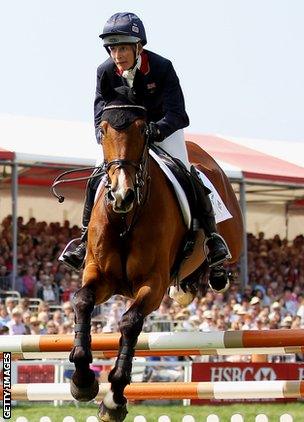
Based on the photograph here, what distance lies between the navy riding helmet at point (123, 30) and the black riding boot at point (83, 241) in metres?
0.90

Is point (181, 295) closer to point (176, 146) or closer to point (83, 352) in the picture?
point (176, 146)

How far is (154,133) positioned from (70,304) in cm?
943

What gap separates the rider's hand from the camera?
6909 millimetres

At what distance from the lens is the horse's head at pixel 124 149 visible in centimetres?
633

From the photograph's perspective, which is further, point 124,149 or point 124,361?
point 124,149

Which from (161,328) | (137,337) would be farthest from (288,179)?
(137,337)

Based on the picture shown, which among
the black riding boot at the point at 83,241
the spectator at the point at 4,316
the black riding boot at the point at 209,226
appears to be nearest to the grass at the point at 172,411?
the spectator at the point at 4,316

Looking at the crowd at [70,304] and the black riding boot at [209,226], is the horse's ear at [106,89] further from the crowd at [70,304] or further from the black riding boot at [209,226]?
the crowd at [70,304]

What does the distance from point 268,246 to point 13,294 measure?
30.5ft

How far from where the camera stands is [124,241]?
6.77 m

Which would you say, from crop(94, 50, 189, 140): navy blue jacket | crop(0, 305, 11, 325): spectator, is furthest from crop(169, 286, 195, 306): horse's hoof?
crop(0, 305, 11, 325): spectator

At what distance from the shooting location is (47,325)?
1510 centimetres

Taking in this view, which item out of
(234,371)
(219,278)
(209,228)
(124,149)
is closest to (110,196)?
(124,149)

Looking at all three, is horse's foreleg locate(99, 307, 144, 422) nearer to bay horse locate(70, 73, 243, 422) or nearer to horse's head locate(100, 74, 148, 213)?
bay horse locate(70, 73, 243, 422)
